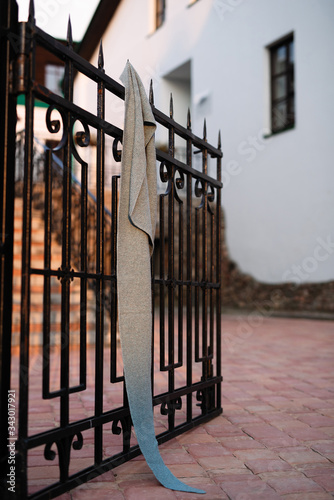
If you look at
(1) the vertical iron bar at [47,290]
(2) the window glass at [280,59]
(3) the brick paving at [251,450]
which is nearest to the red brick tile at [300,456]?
(3) the brick paving at [251,450]

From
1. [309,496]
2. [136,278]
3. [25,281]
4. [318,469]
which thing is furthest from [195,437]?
[25,281]

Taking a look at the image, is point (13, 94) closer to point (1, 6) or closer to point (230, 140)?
point (1, 6)

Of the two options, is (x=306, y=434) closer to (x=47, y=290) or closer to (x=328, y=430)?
(x=328, y=430)

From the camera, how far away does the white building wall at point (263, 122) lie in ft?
30.5

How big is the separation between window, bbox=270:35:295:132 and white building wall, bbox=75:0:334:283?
17 cm

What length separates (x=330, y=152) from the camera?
9156mm

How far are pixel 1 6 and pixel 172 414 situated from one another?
191 cm

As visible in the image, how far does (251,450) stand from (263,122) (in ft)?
30.7

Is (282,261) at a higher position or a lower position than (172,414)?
higher

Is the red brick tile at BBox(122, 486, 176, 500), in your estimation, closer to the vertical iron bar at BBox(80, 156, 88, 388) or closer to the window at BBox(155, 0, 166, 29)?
the vertical iron bar at BBox(80, 156, 88, 388)

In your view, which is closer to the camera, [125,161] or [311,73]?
[125,161]

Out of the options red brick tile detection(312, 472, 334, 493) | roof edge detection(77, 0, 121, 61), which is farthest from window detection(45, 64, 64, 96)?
red brick tile detection(312, 472, 334, 493)

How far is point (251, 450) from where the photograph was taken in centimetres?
227

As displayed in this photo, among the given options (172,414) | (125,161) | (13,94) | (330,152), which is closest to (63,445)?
(172,414)
